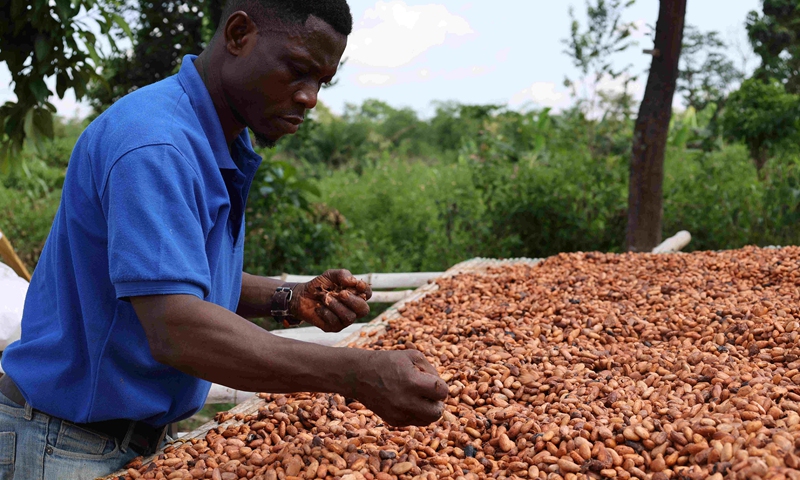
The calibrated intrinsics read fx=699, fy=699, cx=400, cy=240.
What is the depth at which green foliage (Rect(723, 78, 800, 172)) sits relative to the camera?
6.10 m

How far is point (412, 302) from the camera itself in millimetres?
3250

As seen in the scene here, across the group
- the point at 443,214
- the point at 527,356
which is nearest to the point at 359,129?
the point at 443,214

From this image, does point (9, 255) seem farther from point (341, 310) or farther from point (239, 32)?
point (239, 32)

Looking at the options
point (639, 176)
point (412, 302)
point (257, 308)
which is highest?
point (639, 176)

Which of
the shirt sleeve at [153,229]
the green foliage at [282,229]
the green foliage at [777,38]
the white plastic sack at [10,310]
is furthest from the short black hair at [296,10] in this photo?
the green foliage at [777,38]

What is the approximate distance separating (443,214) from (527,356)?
4.06m

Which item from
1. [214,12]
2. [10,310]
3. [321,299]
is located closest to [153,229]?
[321,299]

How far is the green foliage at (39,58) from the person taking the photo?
3480mm

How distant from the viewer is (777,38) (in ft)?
37.0

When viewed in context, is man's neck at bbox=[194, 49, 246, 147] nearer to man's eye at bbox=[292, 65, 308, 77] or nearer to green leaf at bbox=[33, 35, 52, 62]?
man's eye at bbox=[292, 65, 308, 77]

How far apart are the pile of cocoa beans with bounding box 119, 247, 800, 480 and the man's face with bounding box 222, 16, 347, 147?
786mm

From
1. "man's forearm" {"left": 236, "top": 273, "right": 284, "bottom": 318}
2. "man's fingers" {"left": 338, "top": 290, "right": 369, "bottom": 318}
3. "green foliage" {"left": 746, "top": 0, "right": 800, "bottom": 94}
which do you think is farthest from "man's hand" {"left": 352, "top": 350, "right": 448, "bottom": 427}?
"green foliage" {"left": 746, "top": 0, "right": 800, "bottom": 94}

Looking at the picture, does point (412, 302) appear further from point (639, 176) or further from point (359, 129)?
point (359, 129)

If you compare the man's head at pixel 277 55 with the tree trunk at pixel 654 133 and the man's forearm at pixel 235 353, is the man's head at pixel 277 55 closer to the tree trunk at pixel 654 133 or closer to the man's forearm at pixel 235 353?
the man's forearm at pixel 235 353
